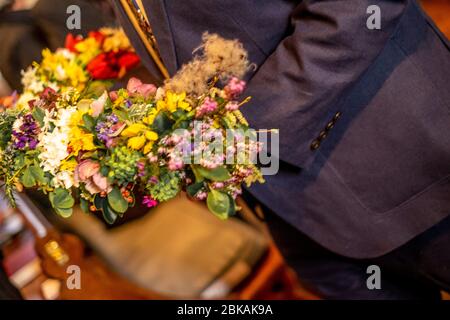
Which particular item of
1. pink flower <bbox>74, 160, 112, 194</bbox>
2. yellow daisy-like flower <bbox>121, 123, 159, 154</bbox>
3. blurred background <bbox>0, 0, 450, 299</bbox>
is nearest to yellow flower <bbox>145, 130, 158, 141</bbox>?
yellow daisy-like flower <bbox>121, 123, 159, 154</bbox>

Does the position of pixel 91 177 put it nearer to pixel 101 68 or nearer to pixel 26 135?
pixel 26 135

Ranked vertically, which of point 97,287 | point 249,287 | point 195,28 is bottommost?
point 249,287

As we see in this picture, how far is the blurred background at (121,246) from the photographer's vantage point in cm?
128

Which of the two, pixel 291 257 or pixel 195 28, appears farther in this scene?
pixel 291 257

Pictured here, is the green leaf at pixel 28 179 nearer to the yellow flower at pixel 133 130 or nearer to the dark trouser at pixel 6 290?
the yellow flower at pixel 133 130

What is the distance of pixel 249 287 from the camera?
5.55 ft

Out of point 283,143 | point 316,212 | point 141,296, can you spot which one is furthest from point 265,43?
point 141,296

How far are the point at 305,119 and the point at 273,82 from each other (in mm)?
101

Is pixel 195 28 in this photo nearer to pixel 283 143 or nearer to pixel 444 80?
pixel 283 143

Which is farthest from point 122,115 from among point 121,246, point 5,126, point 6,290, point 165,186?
point 121,246

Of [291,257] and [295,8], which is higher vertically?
[295,8]
